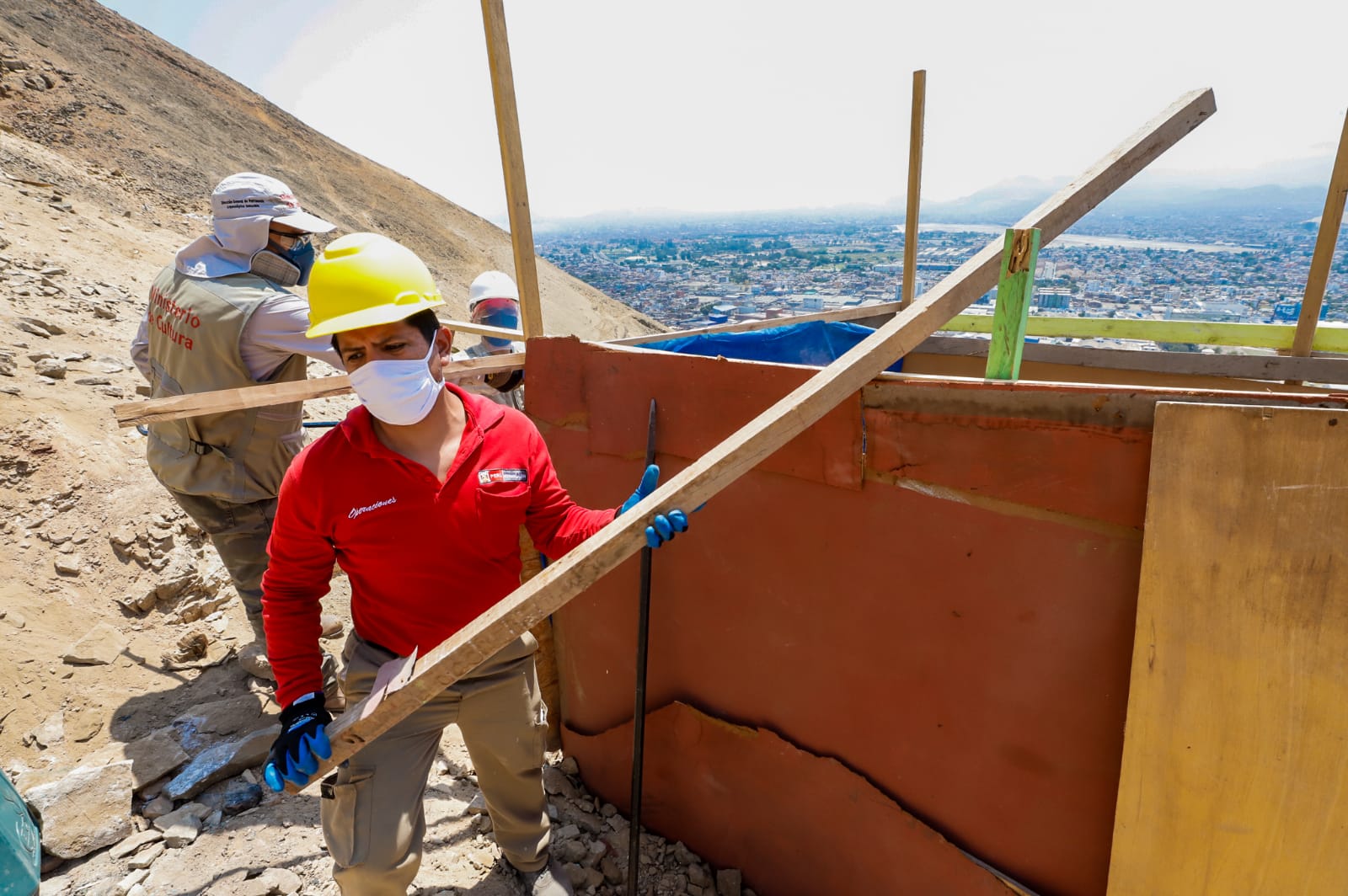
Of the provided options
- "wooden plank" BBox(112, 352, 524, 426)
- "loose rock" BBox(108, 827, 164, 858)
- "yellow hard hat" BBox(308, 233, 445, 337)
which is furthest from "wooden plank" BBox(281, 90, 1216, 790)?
"loose rock" BBox(108, 827, 164, 858)

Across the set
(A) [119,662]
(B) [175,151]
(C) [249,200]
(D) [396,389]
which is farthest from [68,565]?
(B) [175,151]

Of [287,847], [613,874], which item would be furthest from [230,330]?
[613,874]

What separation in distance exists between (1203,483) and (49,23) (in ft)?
94.5

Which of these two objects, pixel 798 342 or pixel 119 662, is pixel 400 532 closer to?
pixel 798 342

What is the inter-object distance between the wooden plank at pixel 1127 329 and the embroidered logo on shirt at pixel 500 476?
3.80 feet

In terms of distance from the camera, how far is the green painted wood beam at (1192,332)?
348 centimetres

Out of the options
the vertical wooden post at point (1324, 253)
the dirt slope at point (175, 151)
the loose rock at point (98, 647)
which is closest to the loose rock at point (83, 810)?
the loose rock at point (98, 647)

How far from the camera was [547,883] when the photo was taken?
248 cm

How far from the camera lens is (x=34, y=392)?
A: 529cm

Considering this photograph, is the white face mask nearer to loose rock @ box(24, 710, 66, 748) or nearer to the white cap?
the white cap

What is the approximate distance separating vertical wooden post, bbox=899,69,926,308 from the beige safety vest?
130 inches

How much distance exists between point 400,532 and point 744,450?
1.02 m

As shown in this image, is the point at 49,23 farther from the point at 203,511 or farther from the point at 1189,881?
the point at 1189,881

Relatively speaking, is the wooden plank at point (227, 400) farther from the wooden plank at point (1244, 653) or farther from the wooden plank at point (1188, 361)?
the wooden plank at point (1188, 361)
